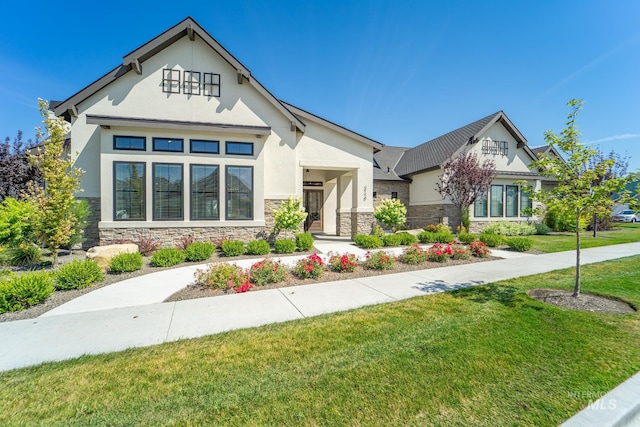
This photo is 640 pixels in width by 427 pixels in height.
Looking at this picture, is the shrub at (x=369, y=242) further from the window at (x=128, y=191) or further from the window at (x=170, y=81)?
the window at (x=170, y=81)

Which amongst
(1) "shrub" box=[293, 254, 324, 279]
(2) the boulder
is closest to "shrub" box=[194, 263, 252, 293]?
(1) "shrub" box=[293, 254, 324, 279]

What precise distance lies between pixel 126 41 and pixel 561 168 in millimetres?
15725

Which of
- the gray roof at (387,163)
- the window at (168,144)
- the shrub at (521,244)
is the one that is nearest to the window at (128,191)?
the window at (168,144)

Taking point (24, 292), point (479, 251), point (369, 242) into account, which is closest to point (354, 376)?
point (24, 292)

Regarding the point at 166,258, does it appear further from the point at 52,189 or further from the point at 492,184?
the point at 492,184

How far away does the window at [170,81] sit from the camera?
36.5 ft

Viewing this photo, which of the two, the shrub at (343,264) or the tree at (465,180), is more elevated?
the tree at (465,180)

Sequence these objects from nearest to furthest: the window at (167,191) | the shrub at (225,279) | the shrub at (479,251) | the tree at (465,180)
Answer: the shrub at (225,279) < the shrub at (479,251) < the window at (167,191) < the tree at (465,180)

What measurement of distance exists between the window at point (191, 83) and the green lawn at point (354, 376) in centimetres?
1097

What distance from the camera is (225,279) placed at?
20.6ft

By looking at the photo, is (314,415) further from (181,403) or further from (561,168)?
(561,168)

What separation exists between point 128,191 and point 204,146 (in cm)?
348

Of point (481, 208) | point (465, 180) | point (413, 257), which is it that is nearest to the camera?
point (413, 257)

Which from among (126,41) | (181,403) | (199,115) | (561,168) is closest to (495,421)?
(181,403)
